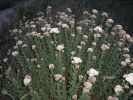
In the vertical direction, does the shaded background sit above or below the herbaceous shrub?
below

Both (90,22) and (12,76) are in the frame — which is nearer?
(12,76)

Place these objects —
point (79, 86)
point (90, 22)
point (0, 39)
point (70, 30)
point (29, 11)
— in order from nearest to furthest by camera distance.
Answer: point (79, 86)
point (70, 30)
point (90, 22)
point (0, 39)
point (29, 11)

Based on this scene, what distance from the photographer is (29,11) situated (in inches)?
241

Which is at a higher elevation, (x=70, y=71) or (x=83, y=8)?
(x=70, y=71)

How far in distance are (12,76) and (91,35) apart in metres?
1.07

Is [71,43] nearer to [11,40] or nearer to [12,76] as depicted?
[12,76]

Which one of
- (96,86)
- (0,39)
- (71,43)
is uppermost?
(71,43)

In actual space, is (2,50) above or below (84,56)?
below

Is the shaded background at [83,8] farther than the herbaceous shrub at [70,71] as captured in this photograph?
Yes

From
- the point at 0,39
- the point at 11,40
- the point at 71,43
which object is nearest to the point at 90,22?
the point at 71,43

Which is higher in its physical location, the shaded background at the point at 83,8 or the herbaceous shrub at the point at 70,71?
the herbaceous shrub at the point at 70,71

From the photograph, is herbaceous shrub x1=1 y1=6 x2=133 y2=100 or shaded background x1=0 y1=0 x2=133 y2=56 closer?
herbaceous shrub x1=1 y1=6 x2=133 y2=100

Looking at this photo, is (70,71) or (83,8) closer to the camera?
(70,71)

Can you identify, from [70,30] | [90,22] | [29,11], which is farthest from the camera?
[29,11]
